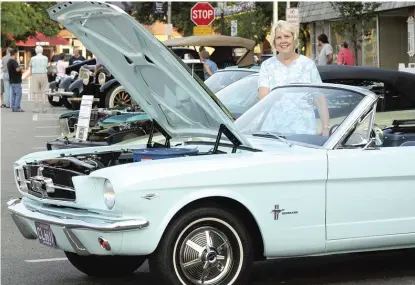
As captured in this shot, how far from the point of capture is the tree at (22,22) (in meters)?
74.0

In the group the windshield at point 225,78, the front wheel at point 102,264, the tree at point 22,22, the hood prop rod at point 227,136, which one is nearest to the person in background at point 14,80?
the windshield at point 225,78

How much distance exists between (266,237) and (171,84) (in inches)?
52.9

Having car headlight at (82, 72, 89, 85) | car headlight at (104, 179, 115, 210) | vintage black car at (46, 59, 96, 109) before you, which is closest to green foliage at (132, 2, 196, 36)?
vintage black car at (46, 59, 96, 109)

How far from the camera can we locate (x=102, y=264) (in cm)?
680

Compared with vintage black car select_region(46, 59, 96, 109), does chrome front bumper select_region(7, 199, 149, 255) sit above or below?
below

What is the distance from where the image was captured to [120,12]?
6070 mm

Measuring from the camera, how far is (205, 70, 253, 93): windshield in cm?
1286

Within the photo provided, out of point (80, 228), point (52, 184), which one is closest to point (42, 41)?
point (52, 184)

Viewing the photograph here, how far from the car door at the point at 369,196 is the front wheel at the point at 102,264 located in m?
1.56

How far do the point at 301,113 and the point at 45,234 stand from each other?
2.20m

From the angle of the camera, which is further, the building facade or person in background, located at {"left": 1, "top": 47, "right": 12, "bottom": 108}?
the building facade

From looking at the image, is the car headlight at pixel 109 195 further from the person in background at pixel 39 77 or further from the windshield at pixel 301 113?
the person in background at pixel 39 77

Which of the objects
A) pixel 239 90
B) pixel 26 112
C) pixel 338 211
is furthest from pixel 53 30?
pixel 338 211

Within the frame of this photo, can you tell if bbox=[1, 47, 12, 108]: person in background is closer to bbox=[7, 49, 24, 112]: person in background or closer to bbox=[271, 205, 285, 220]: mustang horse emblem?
bbox=[7, 49, 24, 112]: person in background
